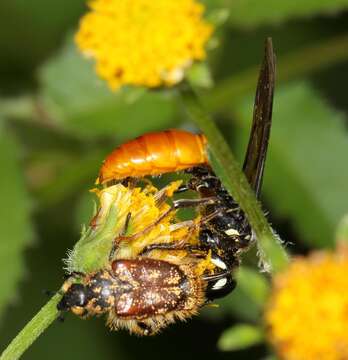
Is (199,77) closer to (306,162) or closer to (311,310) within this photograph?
(311,310)

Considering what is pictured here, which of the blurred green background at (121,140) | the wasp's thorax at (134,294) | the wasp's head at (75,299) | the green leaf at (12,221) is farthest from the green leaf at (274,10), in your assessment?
the wasp's head at (75,299)

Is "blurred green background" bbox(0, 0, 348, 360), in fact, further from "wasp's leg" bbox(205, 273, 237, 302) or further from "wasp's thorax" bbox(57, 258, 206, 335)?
"wasp's thorax" bbox(57, 258, 206, 335)

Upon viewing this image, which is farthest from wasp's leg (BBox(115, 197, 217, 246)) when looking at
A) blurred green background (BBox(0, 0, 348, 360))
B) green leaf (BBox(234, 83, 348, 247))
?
green leaf (BBox(234, 83, 348, 247))

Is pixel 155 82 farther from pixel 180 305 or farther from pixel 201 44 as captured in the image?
pixel 180 305

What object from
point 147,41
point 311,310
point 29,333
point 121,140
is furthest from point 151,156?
point 121,140

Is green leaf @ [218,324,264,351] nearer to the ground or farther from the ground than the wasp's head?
nearer to the ground

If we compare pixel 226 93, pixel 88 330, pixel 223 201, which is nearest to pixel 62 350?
pixel 88 330
